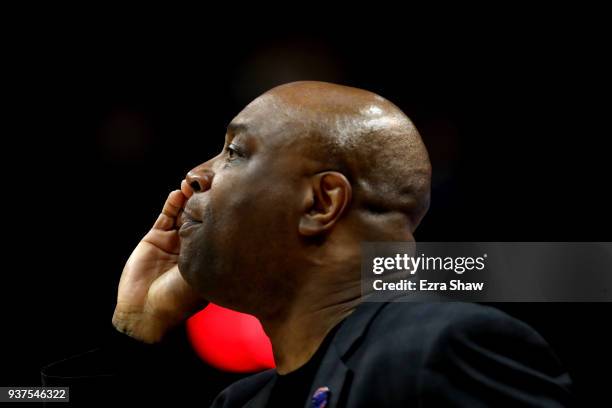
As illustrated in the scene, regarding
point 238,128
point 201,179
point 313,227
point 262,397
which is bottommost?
point 262,397

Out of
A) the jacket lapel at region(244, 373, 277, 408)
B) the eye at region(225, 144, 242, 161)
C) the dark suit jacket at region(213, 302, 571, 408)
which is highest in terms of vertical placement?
the eye at region(225, 144, 242, 161)

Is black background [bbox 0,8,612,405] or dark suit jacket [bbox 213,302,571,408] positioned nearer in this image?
dark suit jacket [bbox 213,302,571,408]

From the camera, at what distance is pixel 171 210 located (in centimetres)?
226

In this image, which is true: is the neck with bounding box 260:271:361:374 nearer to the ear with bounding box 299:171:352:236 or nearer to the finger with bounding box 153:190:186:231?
the ear with bounding box 299:171:352:236

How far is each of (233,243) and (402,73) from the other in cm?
119

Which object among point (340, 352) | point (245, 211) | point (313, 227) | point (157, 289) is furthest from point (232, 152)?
point (157, 289)

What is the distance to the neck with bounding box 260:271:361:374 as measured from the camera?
5.51ft

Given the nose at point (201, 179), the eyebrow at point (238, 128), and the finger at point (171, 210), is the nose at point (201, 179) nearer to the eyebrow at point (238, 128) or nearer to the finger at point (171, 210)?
the eyebrow at point (238, 128)

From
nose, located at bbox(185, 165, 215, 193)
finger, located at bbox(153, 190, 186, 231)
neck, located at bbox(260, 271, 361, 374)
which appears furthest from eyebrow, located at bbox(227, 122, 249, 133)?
finger, located at bbox(153, 190, 186, 231)

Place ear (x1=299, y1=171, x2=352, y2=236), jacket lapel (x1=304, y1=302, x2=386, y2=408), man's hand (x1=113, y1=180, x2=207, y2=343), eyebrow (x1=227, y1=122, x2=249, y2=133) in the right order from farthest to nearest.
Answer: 1. man's hand (x1=113, y1=180, x2=207, y2=343)
2. eyebrow (x1=227, y1=122, x2=249, y2=133)
3. ear (x1=299, y1=171, x2=352, y2=236)
4. jacket lapel (x1=304, y1=302, x2=386, y2=408)

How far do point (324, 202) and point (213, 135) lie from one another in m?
1.31

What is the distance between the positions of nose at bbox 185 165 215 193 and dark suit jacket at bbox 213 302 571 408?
49 centimetres

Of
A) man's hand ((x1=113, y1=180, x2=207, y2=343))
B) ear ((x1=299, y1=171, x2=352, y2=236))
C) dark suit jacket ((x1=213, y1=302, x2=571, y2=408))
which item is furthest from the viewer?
man's hand ((x1=113, y1=180, x2=207, y2=343))

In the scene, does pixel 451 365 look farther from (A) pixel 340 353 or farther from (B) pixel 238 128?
(B) pixel 238 128
